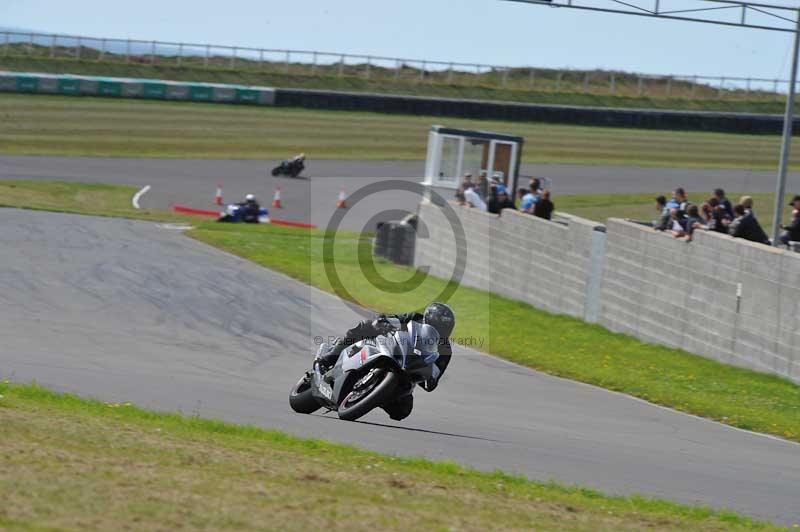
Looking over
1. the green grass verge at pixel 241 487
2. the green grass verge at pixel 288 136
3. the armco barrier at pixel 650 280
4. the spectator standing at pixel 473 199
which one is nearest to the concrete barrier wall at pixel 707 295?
the armco barrier at pixel 650 280

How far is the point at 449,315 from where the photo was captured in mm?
10023

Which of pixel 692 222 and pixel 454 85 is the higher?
pixel 454 85

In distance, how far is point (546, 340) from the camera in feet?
61.0

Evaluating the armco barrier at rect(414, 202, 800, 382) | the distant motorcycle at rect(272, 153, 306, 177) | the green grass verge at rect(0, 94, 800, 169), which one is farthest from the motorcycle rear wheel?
the green grass verge at rect(0, 94, 800, 169)

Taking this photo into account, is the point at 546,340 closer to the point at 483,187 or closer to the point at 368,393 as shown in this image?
the point at 483,187

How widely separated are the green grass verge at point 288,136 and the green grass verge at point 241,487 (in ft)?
127

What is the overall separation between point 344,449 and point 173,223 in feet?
72.8

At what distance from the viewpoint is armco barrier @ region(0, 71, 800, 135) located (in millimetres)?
55906

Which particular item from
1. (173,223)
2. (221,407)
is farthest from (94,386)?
(173,223)

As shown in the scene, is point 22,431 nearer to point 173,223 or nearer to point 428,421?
point 428,421

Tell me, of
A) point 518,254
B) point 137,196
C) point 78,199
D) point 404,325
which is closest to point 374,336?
point 404,325

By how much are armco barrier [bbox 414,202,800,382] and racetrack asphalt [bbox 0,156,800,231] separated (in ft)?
41.7

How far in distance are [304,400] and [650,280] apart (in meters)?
9.25

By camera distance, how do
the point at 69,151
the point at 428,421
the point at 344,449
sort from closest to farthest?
the point at 344,449 → the point at 428,421 → the point at 69,151
